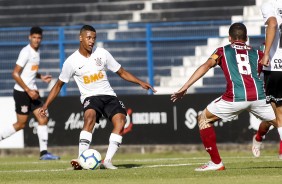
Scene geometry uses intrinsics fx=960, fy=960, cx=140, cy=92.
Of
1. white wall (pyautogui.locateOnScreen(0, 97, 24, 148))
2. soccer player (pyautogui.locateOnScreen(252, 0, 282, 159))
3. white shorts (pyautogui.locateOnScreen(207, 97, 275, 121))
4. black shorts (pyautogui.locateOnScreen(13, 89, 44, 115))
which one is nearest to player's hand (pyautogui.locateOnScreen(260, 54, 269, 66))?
soccer player (pyautogui.locateOnScreen(252, 0, 282, 159))

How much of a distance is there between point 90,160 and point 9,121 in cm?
773

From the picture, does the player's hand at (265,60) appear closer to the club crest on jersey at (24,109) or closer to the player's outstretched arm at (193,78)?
the player's outstretched arm at (193,78)

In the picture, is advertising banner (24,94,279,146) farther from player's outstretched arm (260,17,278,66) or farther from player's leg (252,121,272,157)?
player's outstretched arm (260,17,278,66)

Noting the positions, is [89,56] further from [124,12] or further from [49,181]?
[124,12]

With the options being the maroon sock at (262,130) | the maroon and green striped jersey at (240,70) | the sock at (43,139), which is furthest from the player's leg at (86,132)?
the sock at (43,139)

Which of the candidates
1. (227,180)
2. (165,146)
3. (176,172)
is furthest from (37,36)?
(227,180)

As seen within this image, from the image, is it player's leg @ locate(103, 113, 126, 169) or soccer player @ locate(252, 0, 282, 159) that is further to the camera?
player's leg @ locate(103, 113, 126, 169)

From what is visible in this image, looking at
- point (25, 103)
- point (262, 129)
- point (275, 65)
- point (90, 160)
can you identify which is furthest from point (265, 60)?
point (25, 103)

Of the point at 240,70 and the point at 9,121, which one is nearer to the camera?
the point at 240,70

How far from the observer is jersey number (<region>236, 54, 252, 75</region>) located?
473 inches

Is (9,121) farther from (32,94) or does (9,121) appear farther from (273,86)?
(273,86)

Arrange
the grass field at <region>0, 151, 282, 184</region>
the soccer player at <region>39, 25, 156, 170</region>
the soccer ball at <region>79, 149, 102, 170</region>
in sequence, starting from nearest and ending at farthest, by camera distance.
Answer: the grass field at <region>0, 151, 282, 184</region> < the soccer ball at <region>79, 149, 102, 170</region> < the soccer player at <region>39, 25, 156, 170</region>

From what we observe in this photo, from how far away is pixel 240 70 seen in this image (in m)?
12.0

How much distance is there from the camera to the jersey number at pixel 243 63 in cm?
1202
